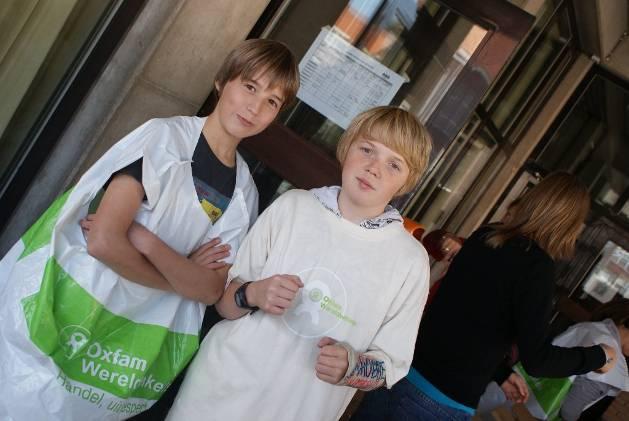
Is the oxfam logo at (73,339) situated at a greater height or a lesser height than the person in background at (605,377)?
lesser

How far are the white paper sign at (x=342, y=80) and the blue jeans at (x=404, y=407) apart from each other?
1.11 metres

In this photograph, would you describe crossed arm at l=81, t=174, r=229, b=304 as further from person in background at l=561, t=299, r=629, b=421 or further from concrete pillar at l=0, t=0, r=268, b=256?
person in background at l=561, t=299, r=629, b=421

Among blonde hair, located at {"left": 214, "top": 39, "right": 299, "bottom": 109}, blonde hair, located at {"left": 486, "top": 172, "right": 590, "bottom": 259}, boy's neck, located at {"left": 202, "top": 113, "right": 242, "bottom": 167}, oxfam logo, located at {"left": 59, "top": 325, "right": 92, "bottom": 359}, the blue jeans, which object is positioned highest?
blonde hair, located at {"left": 486, "top": 172, "right": 590, "bottom": 259}

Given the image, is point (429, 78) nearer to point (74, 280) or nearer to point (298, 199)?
point (298, 199)

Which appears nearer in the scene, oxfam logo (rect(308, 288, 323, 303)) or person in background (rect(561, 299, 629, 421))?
oxfam logo (rect(308, 288, 323, 303))

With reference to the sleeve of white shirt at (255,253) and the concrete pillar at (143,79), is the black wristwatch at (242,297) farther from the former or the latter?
the concrete pillar at (143,79)

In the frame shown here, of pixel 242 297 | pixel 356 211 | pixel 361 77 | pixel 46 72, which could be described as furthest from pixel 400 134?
pixel 46 72

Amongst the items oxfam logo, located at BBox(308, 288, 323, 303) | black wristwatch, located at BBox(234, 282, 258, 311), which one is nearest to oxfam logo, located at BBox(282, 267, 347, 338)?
oxfam logo, located at BBox(308, 288, 323, 303)

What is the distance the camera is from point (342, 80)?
258 cm

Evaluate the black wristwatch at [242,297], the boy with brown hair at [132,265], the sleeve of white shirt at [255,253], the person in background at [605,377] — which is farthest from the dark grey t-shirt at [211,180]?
the person in background at [605,377]

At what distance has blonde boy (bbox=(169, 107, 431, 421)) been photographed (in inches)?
60.0

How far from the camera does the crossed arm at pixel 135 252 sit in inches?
58.2

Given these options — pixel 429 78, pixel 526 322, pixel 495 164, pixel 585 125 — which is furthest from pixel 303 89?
pixel 585 125

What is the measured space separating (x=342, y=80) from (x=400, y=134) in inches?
42.3
